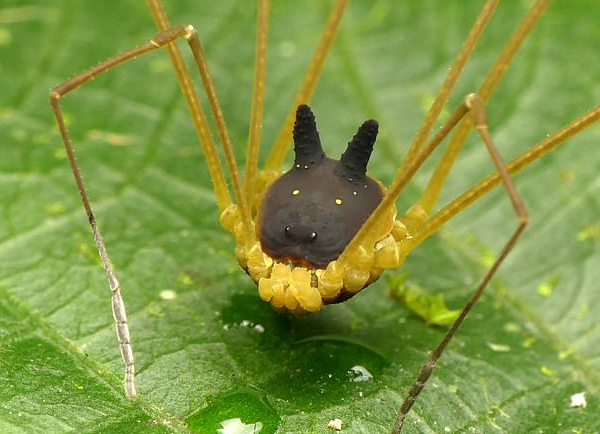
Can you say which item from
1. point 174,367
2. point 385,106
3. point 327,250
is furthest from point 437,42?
point 174,367

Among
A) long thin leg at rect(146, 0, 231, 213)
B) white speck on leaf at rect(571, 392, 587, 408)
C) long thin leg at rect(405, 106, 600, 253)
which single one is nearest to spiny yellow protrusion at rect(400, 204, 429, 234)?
long thin leg at rect(405, 106, 600, 253)

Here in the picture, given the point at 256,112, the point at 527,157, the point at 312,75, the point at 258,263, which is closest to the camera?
the point at 527,157

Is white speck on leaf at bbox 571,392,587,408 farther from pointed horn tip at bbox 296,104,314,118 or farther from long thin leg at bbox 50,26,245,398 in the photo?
long thin leg at bbox 50,26,245,398

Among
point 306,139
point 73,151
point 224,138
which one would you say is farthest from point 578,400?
point 73,151

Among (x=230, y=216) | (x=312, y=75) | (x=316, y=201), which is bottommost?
(x=316, y=201)

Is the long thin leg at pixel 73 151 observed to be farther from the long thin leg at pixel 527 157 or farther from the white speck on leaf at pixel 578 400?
the white speck on leaf at pixel 578 400

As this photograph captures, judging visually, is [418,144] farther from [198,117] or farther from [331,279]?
[198,117]

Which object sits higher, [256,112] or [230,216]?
[256,112]

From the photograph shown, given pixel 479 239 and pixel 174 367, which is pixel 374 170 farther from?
pixel 174 367
